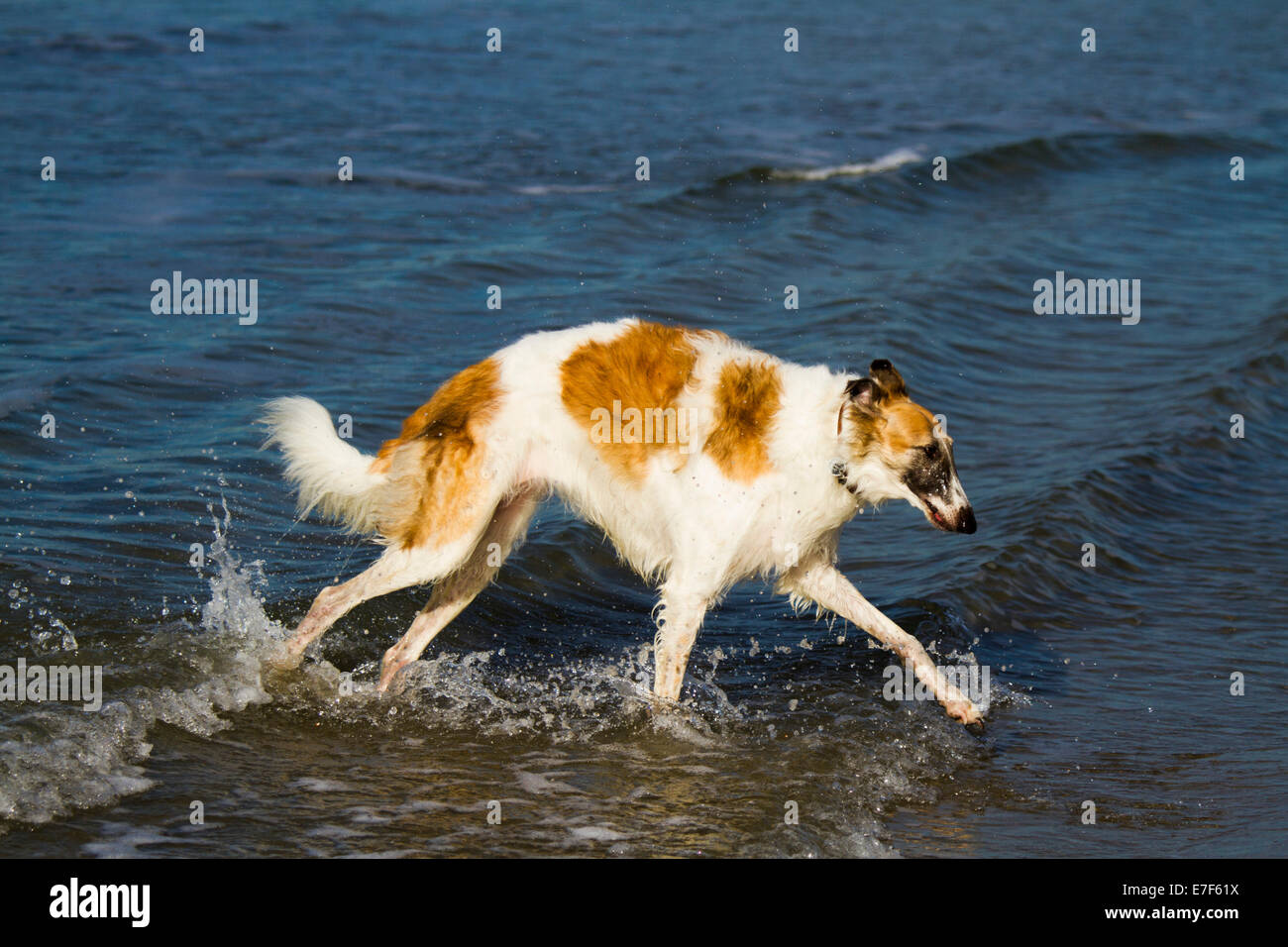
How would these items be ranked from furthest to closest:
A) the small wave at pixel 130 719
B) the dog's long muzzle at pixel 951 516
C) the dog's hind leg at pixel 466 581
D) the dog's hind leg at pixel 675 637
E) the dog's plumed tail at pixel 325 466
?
the dog's hind leg at pixel 466 581, the dog's plumed tail at pixel 325 466, the dog's hind leg at pixel 675 637, the dog's long muzzle at pixel 951 516, the small wave at pixel 130 719

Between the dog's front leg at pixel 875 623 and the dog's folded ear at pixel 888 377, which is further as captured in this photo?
the dog's front leg at pixel 875 623

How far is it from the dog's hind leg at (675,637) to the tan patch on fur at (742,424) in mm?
559

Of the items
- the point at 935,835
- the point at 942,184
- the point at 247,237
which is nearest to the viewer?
the point at 935,835

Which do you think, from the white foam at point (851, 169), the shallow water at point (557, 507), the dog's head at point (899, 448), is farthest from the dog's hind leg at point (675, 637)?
the white foam at point (851, 169)

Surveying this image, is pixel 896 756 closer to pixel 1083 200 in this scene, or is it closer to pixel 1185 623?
pixel 1185 623

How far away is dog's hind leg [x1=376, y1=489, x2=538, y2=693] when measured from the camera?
21.0ft

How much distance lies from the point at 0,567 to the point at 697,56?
1595cm

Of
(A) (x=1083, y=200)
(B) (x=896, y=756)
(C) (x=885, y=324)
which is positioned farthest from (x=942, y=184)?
(B) (x=896, y=756)

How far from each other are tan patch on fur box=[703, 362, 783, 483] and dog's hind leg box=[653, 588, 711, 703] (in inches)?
22.0

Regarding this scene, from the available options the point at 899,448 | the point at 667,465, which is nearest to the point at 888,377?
the point at 899,448

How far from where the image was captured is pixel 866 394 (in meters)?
5.74

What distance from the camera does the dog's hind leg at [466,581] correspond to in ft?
21.0

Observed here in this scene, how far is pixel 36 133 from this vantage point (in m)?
15.0

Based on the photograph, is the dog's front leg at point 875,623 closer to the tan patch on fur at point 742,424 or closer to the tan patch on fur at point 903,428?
the tan patch on fur at point 742,424
